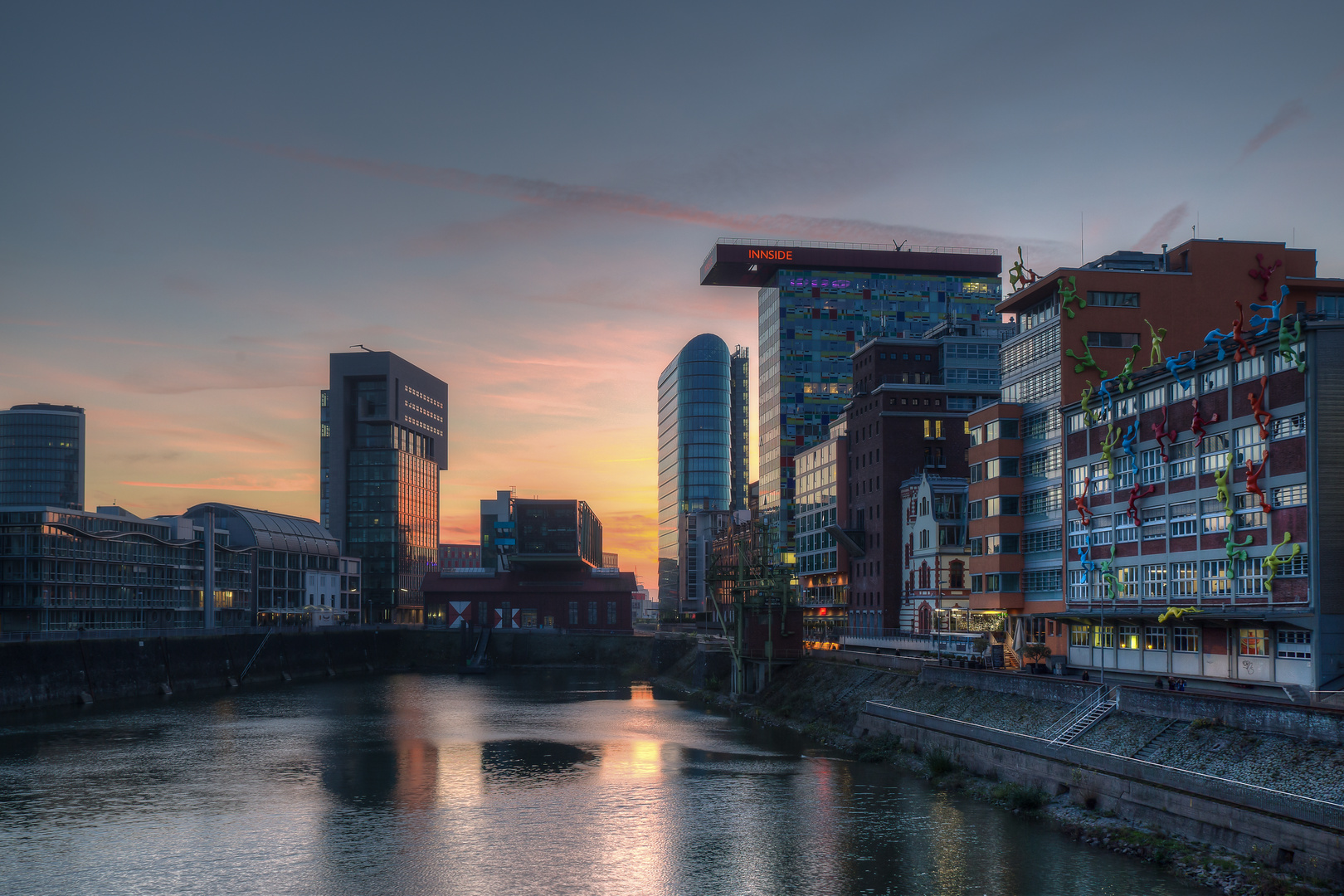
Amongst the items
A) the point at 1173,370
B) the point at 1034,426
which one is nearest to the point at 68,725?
the point at 1034,426

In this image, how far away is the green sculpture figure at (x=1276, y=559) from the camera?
2197 inches

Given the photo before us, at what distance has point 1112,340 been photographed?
7975cm

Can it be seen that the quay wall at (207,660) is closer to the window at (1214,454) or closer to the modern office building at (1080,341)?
the modern office building at (1080,341)

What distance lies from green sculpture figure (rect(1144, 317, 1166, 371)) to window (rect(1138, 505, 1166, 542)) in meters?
8.72

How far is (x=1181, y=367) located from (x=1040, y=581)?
23631 millimetres

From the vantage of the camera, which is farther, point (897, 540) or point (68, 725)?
point (897, 540)

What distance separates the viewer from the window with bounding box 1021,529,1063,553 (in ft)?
265

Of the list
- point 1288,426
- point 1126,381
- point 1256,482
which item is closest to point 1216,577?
point 1256,482

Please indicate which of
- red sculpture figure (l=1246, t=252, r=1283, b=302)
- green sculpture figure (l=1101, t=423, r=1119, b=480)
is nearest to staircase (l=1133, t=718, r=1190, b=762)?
green sculpture figure (l=1101, t=423, r=1119, b=480)

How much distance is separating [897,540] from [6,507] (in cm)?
10452

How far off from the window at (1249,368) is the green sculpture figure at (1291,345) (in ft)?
7.11

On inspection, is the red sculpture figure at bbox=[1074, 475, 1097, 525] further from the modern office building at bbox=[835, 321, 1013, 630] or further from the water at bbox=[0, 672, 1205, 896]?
the modern office building at bbox=[835, 321, 1013, 630]

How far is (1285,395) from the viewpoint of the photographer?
5650 centimetres

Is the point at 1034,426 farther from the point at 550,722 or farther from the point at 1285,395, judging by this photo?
the point at 550,722
